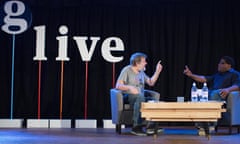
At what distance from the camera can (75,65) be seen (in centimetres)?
713

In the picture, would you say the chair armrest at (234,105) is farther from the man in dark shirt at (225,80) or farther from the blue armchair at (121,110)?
the blue armchair at (121,110)

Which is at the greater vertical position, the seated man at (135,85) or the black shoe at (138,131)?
the seated man at (135,85)

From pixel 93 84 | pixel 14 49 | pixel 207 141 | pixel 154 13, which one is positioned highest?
pixel 154 13

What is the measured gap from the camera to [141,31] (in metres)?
7.10

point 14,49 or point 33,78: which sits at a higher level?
point 14,49

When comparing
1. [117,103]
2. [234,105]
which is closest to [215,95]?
[234,105]

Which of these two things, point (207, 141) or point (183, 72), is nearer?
point (207, 141)

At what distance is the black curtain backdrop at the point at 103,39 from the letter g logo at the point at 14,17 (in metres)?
0.09

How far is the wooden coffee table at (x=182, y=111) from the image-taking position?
489cm

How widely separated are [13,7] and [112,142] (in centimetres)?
363

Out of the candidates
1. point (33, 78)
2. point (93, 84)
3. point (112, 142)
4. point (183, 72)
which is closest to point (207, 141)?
point (112, 142)

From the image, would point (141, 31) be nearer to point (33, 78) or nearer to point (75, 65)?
point (75, 65)

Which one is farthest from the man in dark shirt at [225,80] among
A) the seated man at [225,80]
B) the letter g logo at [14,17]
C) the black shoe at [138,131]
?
the letter g logo at [14,17]

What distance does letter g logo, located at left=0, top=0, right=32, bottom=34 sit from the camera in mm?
7078
